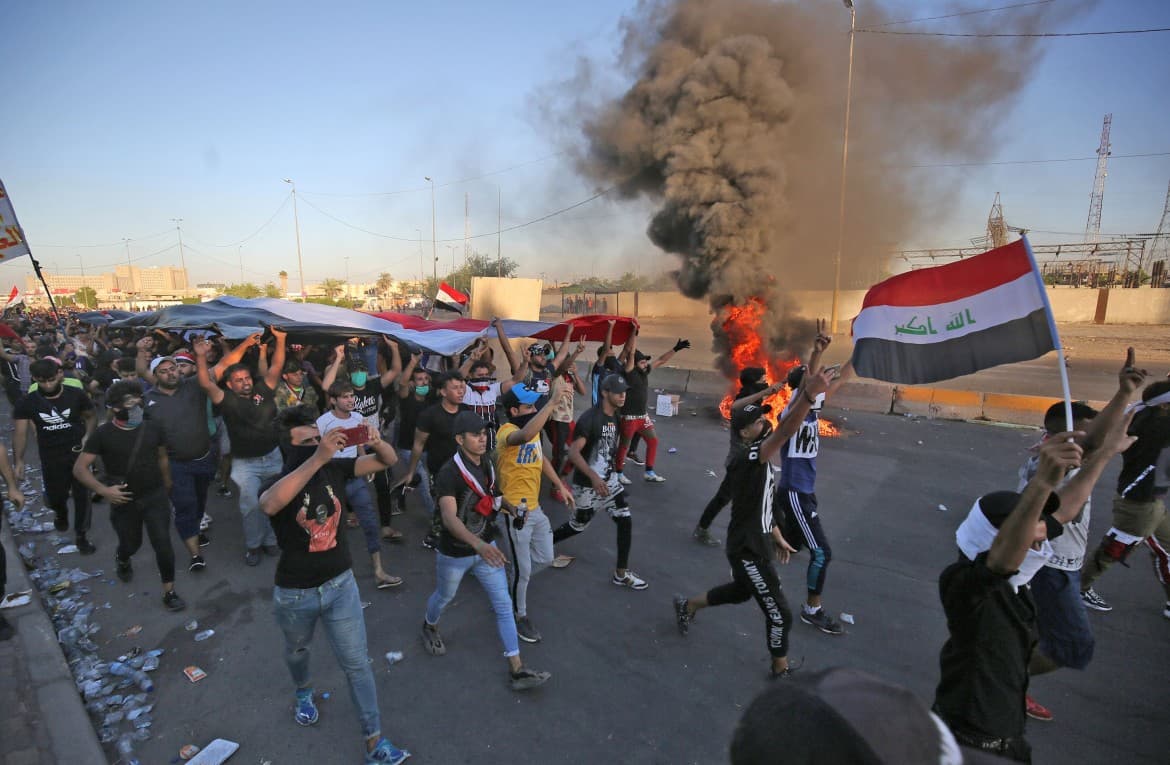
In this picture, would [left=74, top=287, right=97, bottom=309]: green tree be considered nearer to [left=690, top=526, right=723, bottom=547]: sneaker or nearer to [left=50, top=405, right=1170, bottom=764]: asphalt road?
[left=50, top=405, right=1170, bottom=764]: asphalt road

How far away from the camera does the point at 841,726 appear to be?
77cm

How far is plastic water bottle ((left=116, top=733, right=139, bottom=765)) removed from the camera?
2939 mm

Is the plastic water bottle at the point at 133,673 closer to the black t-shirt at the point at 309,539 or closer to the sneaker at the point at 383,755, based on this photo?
the black t-shirt at the point at 309,539

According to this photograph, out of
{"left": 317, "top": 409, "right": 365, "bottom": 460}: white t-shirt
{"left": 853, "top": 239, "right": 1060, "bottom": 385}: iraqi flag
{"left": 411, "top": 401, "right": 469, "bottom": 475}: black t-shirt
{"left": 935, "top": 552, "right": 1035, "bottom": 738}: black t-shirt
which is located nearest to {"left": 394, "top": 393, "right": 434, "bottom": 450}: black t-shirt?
{"left": 411, "top": 401, "right": 469, "bottom": 475}: black t-shirt

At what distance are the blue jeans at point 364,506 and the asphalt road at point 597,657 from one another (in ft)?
1.37

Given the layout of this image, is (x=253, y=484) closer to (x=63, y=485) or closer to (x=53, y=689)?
(x=53, y=689)

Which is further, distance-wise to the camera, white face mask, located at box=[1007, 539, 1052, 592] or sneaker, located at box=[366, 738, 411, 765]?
sneaker, located at box=[366, 738, 411, 765]

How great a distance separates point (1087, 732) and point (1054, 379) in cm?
2071

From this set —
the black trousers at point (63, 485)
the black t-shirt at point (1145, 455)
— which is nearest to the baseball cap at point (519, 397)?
the black t-shirt at point (1145, 455)

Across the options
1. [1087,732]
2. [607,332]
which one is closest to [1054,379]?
[607,332]

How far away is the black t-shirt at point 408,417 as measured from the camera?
6184 mm

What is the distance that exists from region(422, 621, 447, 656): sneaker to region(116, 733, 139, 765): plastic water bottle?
1585mm

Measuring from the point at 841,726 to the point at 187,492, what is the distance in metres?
5.68

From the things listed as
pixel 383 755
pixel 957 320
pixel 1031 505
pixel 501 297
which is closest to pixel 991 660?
pixel 1031 505
